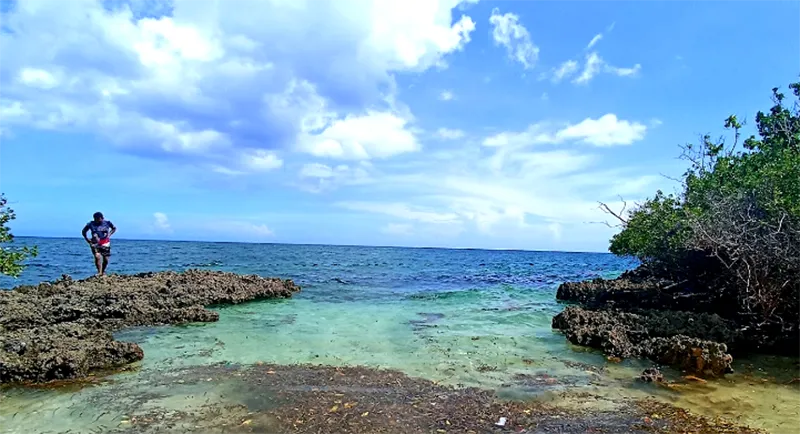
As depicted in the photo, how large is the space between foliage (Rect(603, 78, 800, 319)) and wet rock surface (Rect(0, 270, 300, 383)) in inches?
451

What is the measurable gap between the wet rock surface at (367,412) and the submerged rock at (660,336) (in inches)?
89.9

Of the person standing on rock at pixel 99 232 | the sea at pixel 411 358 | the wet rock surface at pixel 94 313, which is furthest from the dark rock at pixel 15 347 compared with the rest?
the person standing on rock at pixel 99 232

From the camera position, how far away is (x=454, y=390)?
686 centimetres

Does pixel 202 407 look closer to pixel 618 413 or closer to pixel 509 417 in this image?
pixel 509 417

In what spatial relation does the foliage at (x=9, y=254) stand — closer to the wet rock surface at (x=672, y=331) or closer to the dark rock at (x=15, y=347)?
the dark rock at (x=15, y=347)

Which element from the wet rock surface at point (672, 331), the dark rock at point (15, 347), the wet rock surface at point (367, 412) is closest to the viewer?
the wet rock surface at point (367, 412)

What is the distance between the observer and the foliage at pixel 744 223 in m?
9.77

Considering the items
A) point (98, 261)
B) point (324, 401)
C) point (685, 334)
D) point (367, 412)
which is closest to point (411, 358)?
point (324, 401)

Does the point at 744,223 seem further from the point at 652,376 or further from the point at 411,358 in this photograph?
the point at 411,358

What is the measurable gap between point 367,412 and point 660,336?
6.82 m

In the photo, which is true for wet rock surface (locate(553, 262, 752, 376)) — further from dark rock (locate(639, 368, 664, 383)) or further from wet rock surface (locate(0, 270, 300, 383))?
wet rock surface (locate(0, 270, 300, 383))

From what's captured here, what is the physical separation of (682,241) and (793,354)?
14.2ft

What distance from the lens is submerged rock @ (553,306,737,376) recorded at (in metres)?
7.95

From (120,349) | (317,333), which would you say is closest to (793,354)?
(317,333)
